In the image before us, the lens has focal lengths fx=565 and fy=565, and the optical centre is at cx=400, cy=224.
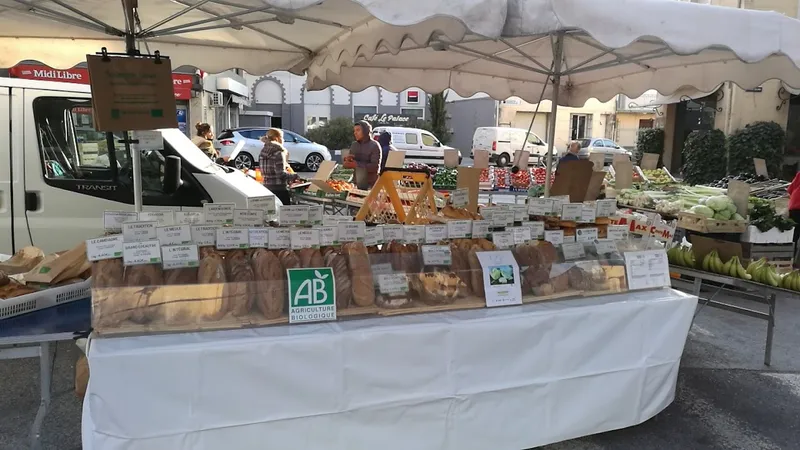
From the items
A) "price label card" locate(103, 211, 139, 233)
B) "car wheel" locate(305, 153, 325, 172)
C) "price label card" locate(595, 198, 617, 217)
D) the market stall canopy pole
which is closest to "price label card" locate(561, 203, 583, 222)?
"price label card" locate(595, 198, 617, 217)

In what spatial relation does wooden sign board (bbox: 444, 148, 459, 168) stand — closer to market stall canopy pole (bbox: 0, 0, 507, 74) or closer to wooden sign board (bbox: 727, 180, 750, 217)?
wooden sign board (bbox: 727, 180, 750, 217)

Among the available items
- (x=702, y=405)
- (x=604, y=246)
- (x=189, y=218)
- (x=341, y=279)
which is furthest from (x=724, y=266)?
(x=189, y=218)

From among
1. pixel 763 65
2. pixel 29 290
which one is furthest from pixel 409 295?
pixel 763 65

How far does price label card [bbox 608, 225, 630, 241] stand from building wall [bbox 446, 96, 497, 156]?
27787 mm

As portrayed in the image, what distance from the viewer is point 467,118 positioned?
1289 inches

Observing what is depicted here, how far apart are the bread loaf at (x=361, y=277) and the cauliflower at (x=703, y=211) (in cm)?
410

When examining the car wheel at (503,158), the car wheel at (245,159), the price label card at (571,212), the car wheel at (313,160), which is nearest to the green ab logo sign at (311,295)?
the price label card at (571,212)

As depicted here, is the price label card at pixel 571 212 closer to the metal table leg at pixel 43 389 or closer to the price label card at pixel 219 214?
the price label card at pixel 219 214

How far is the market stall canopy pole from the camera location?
3.01 meters

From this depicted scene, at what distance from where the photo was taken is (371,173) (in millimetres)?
8133

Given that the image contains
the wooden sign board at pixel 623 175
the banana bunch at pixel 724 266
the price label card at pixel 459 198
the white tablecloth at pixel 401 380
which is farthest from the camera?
the wooden sign board at pixel 623 175

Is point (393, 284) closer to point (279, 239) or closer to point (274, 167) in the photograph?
point (279, 239)

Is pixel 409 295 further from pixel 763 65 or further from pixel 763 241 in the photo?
pixel 763 241

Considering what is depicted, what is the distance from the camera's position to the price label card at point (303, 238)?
2.63m
